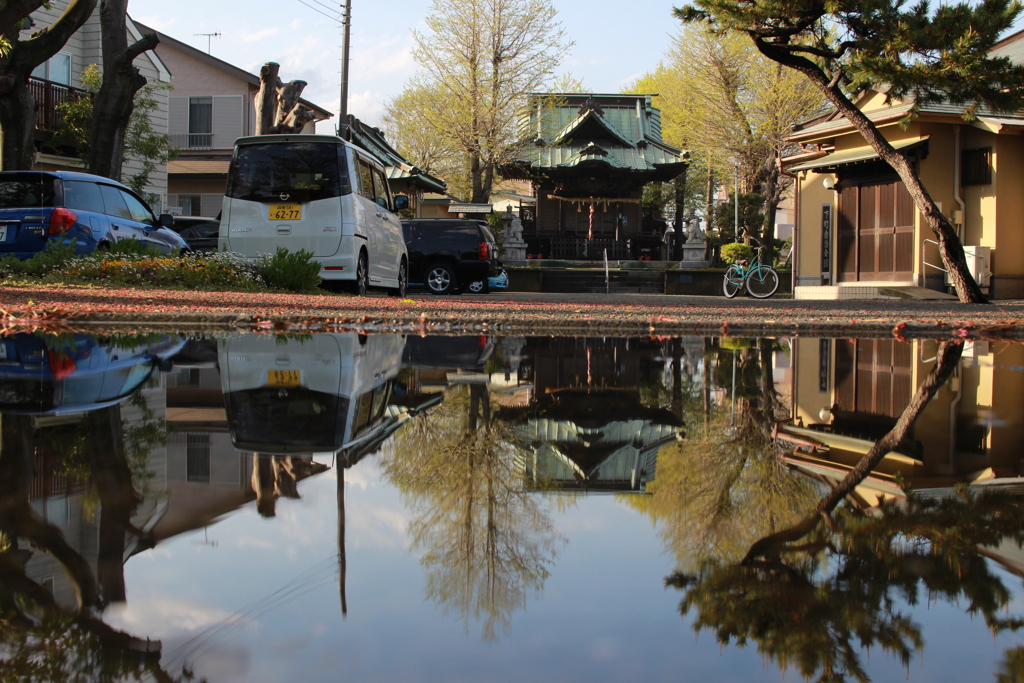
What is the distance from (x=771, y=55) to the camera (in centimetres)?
1728

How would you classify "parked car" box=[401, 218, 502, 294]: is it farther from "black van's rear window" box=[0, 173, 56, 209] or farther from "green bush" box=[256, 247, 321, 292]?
"black van's rear window" box=[0, 173, 56, 209]

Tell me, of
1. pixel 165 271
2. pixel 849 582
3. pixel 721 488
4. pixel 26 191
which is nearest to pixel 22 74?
pixel 26 191

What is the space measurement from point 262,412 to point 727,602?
9.30 ft

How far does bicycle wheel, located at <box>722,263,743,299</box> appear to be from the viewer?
23938 millimetres

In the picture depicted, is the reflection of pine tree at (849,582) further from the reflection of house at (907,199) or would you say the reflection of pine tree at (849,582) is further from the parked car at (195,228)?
the parked car at (195,228)

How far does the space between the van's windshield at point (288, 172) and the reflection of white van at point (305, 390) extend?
552cm

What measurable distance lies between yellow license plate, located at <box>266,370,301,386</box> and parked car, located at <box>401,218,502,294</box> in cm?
1536

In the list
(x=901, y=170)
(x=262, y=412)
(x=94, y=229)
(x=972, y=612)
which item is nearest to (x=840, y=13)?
(x=901, y=170)

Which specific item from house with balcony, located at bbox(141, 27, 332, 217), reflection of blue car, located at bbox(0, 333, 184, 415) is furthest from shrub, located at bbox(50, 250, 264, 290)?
house with balcony, located at bbox(141, 27, 332, 217)

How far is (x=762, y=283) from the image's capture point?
24125 millimetres

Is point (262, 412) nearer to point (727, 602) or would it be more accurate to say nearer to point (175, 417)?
point (175, 417)

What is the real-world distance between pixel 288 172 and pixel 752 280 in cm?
1472

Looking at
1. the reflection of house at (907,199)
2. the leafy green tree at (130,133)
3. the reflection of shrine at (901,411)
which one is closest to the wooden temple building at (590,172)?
the reflection of house at (907,199)

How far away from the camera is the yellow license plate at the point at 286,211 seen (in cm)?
1299
